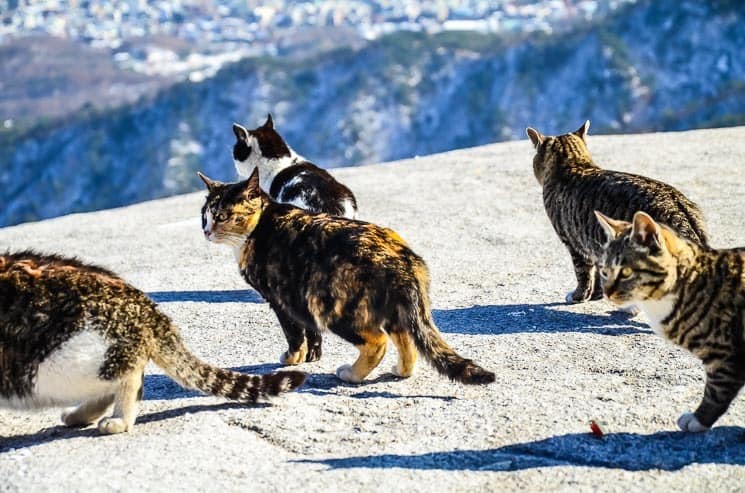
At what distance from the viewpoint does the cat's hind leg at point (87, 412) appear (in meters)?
5.39

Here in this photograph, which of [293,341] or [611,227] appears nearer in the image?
[611,227]

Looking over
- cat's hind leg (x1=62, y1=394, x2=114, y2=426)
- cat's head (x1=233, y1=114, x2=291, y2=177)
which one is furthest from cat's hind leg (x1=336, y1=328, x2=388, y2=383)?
cat's head (x1=233, y1=114, x2=291, y2=177)

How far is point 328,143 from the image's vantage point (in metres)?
94.4

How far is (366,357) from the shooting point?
6.04 m

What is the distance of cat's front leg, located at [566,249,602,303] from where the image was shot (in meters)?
8.05

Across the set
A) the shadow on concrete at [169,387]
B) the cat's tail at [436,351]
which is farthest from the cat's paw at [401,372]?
the shadow on concrete at [169,387]

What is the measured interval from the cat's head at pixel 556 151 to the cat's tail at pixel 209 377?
390 cm

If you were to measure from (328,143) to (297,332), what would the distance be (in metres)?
88.6

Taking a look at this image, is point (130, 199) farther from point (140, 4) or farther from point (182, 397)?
point (140, 4)

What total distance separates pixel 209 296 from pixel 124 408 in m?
3.70

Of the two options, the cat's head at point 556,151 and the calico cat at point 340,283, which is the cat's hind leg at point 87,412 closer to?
the calico cat at point 340,283

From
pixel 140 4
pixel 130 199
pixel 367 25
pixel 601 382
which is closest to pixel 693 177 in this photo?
pixel 601 382

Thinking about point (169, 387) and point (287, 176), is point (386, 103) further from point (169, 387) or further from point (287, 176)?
point (169, 387)

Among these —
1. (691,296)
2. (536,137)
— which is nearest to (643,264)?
(691,296)
